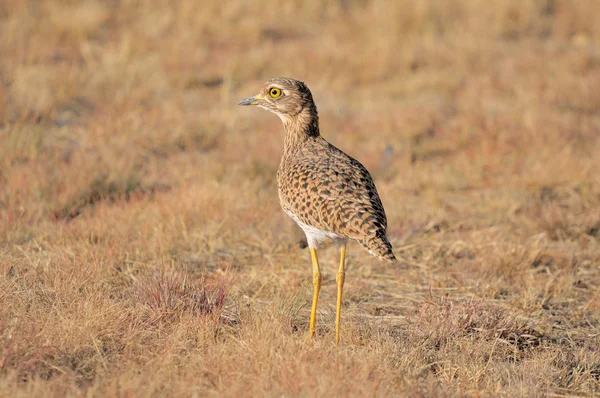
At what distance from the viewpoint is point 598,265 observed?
19.0 ft

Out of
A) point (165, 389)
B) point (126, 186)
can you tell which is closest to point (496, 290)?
point (165, 389)

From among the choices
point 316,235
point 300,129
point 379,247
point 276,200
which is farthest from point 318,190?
point 276,200

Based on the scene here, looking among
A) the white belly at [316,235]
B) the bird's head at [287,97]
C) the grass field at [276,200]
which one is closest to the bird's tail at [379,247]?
the white belly at [316,235]

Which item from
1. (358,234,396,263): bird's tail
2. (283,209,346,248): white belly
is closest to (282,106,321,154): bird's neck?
(283,209,346,248): white belly

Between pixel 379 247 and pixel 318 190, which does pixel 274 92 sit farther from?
pixel 379 247

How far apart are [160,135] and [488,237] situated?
3502mm

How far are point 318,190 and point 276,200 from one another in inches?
97.2

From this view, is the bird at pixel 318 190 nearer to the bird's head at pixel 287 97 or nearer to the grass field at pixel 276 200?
the bird's head at pixel 287 97

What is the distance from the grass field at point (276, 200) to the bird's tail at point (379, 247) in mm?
444

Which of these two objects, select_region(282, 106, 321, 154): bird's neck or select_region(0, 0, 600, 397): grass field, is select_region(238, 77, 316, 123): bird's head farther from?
select_region(0, 0, 600, 397): grass field

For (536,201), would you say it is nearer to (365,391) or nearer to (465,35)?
(365,391)

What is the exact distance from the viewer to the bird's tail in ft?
12.7

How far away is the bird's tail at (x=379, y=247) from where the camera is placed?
3881 millimetres

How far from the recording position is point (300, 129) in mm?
5039
